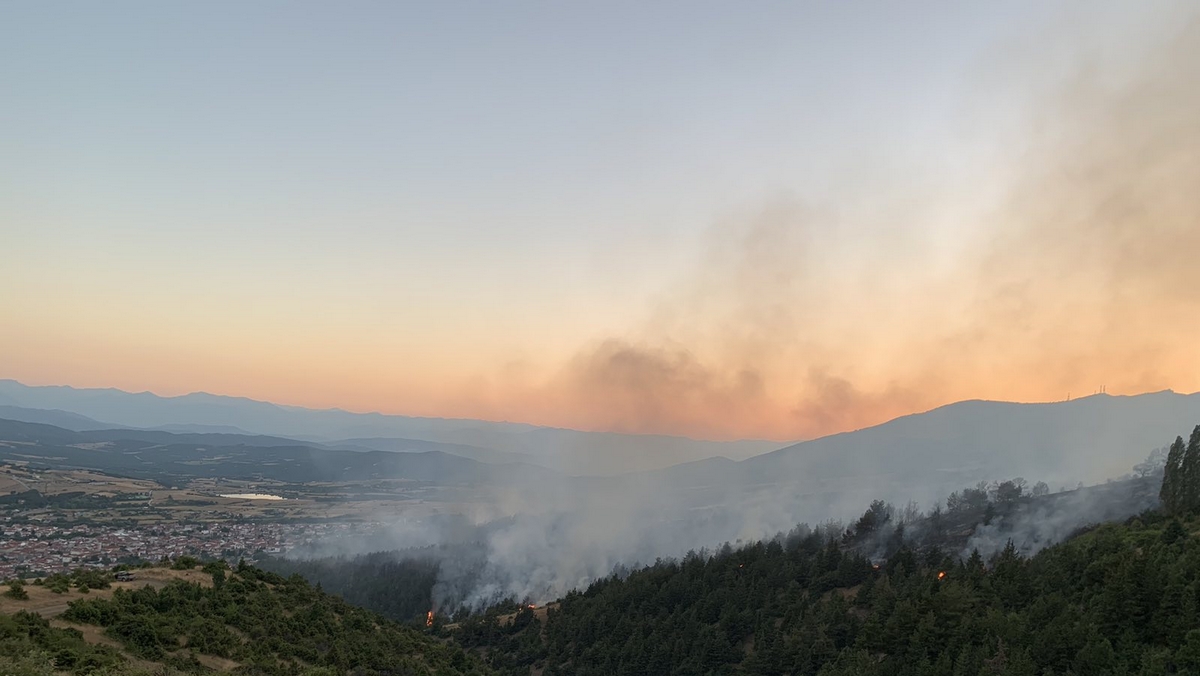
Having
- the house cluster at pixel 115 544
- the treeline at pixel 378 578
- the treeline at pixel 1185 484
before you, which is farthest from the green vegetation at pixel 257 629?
the treeline at pixel 378 578

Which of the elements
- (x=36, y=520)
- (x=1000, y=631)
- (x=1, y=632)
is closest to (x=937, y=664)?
(x=1000, y=631)

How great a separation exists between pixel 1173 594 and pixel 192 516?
23087 cm

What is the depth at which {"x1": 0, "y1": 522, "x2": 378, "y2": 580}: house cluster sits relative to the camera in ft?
374

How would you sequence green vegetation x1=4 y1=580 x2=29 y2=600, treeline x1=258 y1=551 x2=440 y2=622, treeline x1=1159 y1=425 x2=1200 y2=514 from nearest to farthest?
1. green vegetation x1=4 y1=580 x2=29 y2=600
2. treeline x1=1159 y1=425 x2=1200 y2=514
3. treeline x1=258 y1=551 x2=440 y2=622

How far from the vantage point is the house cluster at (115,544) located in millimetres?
113875

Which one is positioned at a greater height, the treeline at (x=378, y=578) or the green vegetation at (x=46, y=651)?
the green vegetation at (x=46, y=651)

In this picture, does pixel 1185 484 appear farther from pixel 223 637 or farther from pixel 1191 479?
pixel 223 637

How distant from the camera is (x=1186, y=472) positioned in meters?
75.0

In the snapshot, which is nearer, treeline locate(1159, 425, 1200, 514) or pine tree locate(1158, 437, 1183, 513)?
treeline locate(1159, 425, 1200, 514)

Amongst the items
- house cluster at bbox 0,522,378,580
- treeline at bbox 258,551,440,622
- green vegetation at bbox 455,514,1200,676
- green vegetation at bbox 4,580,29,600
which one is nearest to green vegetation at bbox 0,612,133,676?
green vegetation at bbox 4,580,29,600

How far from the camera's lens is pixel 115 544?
139m

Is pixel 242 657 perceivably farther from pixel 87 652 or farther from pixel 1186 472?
pixel 1186 472

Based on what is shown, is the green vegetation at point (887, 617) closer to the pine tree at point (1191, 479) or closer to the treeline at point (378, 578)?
the pine tree at point (1191, 479)

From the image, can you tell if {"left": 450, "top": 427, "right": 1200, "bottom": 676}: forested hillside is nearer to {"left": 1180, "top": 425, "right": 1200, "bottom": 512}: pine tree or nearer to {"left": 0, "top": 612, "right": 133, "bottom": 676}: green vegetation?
{"left": 1180, "top": 425, "right": 1200, "bottom": 512}: pine tree
